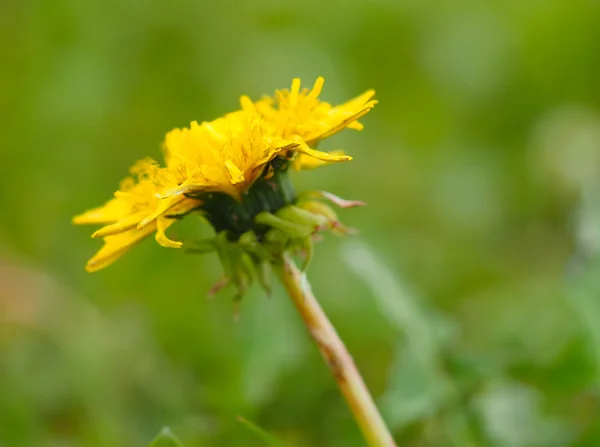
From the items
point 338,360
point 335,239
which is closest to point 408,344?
point 338,360

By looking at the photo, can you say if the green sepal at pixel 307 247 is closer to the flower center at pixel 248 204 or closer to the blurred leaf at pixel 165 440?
the flower center at pixel 248 204

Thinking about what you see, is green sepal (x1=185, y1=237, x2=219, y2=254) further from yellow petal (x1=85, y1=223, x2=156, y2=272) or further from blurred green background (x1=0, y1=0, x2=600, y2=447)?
blurred green background (x1=0, y1=0, x2=600, y2=447)

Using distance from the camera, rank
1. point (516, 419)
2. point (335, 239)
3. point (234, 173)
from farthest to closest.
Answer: point (335, 239), point (516, 419), point (234, 173)

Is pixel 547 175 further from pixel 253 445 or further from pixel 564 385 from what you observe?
→ pixel 253 445

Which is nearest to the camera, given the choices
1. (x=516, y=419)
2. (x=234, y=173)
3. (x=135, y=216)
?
(x=234, y=173)

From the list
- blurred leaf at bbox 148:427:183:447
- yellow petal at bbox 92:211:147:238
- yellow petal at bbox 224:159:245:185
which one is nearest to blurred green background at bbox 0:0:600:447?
blurred leaf at bbox 148:427:183:447

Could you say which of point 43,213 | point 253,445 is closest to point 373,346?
point 253,445

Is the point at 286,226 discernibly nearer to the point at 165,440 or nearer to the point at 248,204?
the point at 248,204

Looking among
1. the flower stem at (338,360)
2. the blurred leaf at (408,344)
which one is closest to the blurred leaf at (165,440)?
the flower stem at (338,360)
